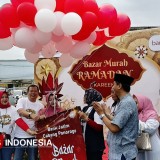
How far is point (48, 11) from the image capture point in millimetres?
3557

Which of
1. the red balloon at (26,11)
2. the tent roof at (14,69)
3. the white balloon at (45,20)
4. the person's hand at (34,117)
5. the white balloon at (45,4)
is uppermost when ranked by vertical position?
the tent roof at (14,69)

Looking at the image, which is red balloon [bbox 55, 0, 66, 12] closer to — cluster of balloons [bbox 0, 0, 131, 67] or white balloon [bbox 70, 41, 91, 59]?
cluster of balloons [bbox 0, 0, 131, 67]

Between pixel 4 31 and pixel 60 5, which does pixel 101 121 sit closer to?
pixel 60 5

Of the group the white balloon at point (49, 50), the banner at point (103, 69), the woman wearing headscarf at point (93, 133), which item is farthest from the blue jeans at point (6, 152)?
the banner at point (103, 69)

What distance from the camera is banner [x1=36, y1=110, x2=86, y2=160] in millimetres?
4051

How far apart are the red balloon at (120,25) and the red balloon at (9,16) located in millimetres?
1122

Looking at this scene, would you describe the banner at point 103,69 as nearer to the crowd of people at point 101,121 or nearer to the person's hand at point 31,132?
the crowd of people at point 101,121

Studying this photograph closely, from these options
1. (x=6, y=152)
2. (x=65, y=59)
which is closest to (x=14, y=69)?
(x=6, y=152)

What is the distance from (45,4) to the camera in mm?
3658

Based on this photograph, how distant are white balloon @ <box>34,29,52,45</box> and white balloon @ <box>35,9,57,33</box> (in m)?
0.15

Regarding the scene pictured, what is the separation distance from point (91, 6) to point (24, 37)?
0.82 meters

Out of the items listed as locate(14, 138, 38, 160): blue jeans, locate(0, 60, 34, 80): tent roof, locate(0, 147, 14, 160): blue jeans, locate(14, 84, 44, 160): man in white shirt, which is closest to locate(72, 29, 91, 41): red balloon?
locate(14, 84, 44, 160): man in white shirt

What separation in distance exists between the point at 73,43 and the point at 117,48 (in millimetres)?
2453

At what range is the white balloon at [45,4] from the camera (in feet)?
12.0
